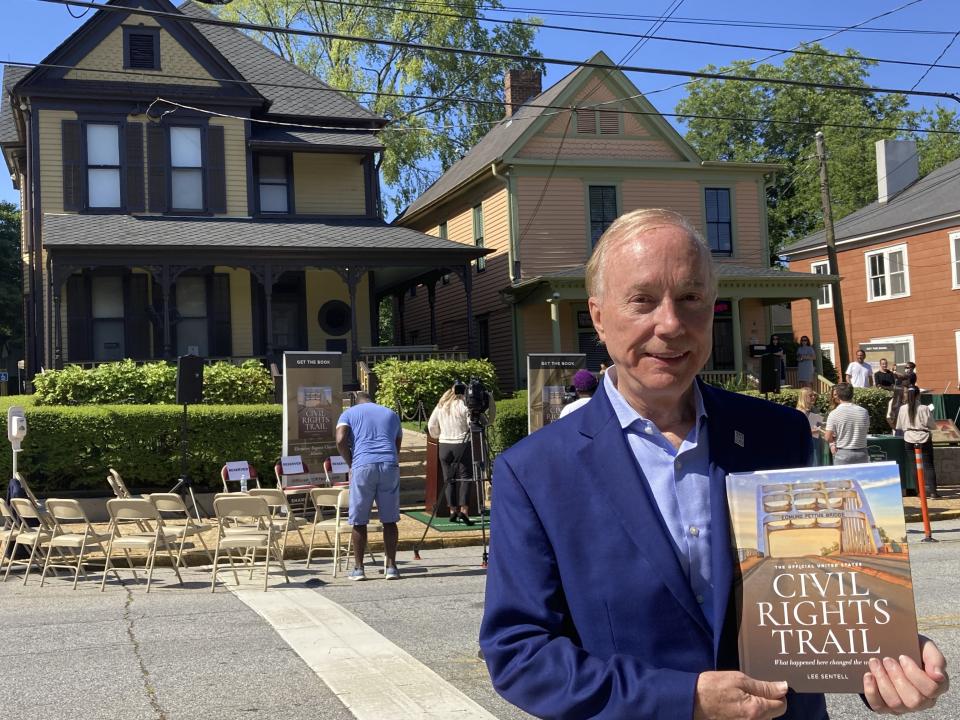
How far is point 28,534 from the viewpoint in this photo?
1207cm

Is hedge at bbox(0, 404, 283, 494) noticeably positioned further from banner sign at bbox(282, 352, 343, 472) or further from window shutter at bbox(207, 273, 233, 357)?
window shutter at bbox(207, 273, 233, 357)

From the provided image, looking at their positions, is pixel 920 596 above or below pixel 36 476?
below

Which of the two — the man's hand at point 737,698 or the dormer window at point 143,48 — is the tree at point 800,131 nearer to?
the dormer window at point 143,48

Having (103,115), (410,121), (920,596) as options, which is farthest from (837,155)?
(920,596)

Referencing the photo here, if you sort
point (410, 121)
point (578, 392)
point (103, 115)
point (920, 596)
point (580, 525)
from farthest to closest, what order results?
point (410, 121) → point (103, 115) → point (578, 392) → point (920, 596) → point (580, 525)

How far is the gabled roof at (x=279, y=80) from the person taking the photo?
95.1 feet

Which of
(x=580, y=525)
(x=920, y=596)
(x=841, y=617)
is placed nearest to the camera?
(x=841, y=617)

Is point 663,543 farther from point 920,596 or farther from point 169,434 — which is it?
point 169,434

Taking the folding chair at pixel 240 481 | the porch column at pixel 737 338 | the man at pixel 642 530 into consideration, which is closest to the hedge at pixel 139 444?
the folding chair at pixel 240 481

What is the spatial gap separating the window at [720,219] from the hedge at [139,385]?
1480 centimetres

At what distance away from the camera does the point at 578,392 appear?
38.9 ft

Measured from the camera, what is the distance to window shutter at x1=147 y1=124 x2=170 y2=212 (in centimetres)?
2602

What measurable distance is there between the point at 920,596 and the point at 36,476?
42.8ft

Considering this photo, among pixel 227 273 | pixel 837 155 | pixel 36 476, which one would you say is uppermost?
pixel 837 155
